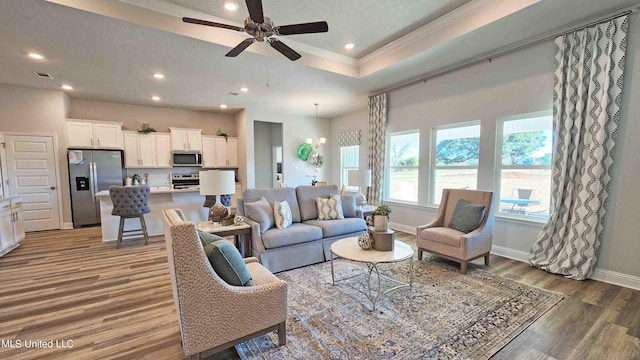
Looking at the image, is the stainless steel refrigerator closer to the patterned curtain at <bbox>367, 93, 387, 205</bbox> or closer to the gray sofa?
the gray sofa

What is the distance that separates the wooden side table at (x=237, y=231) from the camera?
296 cm

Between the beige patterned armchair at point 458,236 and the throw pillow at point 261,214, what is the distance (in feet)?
6.92

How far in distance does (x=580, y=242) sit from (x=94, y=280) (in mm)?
5755

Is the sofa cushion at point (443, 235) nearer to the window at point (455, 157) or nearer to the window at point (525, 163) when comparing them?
the window at point (525, 163)

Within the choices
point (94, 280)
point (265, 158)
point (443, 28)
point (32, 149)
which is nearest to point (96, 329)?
point (94, 280)

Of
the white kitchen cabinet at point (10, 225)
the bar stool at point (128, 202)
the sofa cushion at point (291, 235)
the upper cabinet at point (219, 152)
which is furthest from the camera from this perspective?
the upper cabinet at point (219, 152)

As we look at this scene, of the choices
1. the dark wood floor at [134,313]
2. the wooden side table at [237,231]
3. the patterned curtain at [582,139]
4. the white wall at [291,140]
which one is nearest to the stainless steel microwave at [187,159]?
the white wall at [291,140]

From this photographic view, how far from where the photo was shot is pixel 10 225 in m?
4.04

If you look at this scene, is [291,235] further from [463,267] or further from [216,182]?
[463,267]

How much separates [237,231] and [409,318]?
205 cm

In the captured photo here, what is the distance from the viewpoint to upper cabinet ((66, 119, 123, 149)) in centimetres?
564

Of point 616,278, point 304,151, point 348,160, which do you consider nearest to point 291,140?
point 304,151

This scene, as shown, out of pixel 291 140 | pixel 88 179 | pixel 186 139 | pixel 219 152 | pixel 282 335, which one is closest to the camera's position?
pixel 282 335

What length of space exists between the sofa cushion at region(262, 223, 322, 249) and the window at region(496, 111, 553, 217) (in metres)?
2.94
